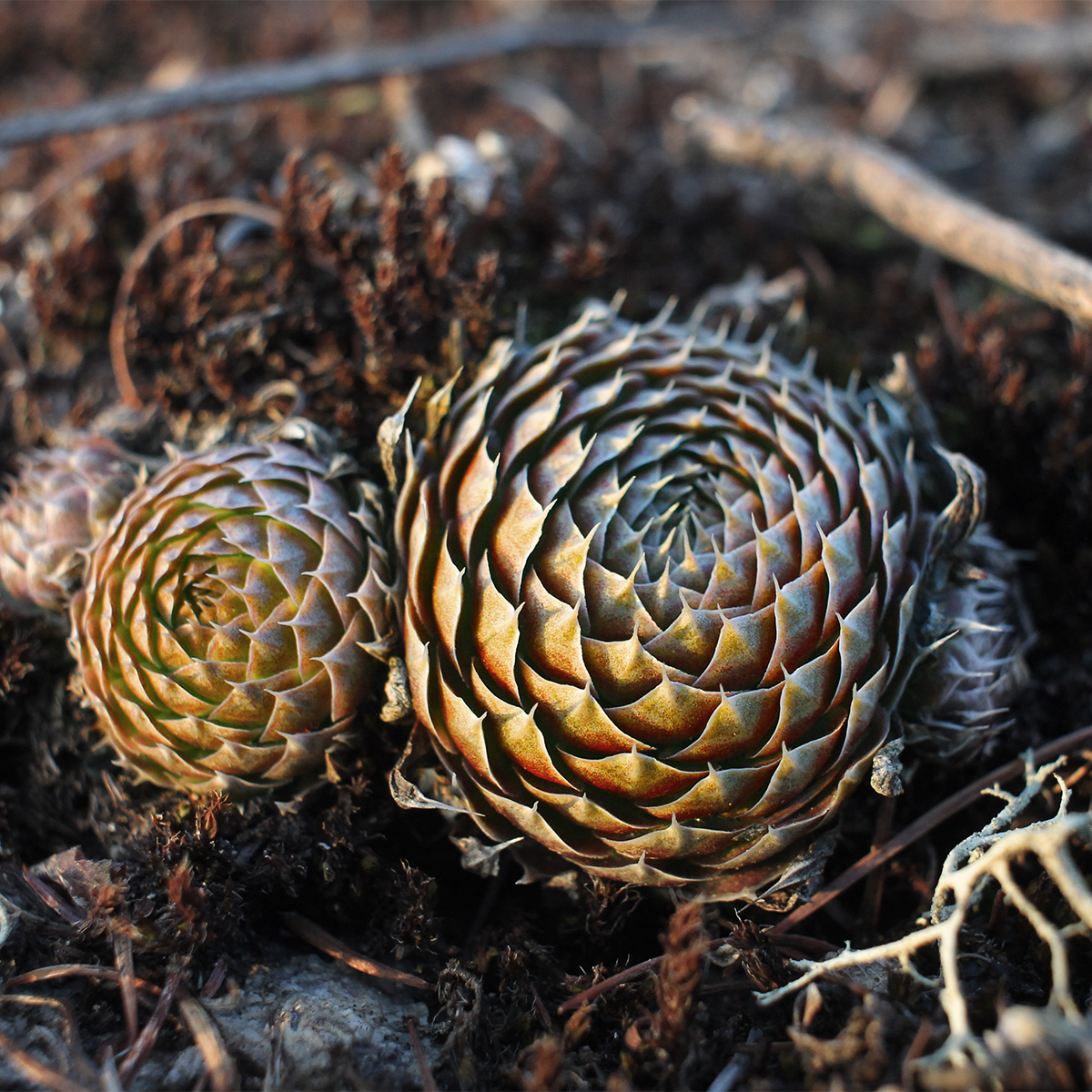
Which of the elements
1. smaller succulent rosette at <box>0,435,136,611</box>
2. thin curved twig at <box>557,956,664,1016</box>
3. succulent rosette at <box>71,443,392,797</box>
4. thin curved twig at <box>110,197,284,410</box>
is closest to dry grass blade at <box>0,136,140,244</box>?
thin curved twig at <box>110,197,284,410</box>

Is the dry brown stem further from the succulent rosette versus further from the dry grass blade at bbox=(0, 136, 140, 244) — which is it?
the dry grass blade at bbox=(0, 136, 140, 244)

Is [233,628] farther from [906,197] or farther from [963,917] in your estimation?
[906,197]

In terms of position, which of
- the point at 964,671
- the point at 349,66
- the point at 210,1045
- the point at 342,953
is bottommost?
the point at 342,953

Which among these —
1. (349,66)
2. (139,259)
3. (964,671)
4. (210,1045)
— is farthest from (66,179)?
(964,671)

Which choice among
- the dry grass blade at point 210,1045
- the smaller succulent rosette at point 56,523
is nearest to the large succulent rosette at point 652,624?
the dry grass blade at point 210,1045

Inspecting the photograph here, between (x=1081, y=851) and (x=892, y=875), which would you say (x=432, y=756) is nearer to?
(x=892, y=875)

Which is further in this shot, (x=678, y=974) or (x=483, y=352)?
(x=483, y=352)

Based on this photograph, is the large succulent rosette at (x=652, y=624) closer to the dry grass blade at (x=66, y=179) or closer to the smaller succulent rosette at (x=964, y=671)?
the smaller succulent rosette at (x=964, y=671)

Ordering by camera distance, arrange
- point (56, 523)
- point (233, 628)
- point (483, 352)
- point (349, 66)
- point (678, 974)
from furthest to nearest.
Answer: point (349, 66), point (483, 352), point (56, 523), point (233, 628), point (678, 974)
